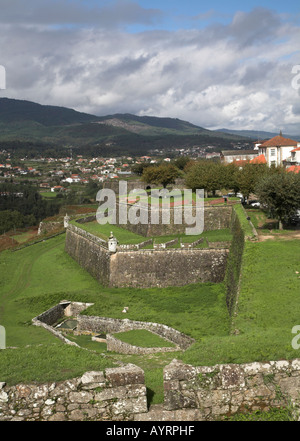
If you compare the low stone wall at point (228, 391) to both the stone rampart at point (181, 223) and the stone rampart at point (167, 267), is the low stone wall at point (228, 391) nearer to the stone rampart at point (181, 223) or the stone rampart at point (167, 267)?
the stone rampart at point (167, 267)

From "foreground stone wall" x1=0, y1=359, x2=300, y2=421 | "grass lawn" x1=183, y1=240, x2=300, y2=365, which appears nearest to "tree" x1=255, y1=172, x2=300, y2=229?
"grass lawn" x1=183, y1=240, x2=300, y2=365

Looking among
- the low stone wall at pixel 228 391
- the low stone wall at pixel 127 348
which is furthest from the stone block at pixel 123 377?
the low stone wall at pixel 127 348

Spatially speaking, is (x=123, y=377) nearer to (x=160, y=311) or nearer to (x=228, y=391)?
(x=228, y=391)

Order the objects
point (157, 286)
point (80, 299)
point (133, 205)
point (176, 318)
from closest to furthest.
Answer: point (176, 318), point (80, 299), point (157, 286), point (133, 205)

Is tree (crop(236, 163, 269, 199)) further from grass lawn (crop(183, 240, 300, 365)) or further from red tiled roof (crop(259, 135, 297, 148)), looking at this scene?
red tiled roof (crop(259, 135, 297, 148))

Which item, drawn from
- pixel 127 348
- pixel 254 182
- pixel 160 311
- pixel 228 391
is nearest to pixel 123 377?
pixel 228 391

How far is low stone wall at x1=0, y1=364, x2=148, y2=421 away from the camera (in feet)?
24.1

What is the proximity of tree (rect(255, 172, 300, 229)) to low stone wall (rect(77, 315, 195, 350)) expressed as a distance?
40.2ft

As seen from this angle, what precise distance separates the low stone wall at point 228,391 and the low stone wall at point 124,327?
1046 centimetres

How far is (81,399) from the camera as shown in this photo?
742 centimetres

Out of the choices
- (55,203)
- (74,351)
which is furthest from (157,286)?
(55,203)

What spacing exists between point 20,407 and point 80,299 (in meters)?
19.2
